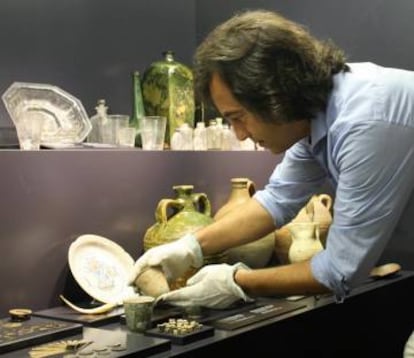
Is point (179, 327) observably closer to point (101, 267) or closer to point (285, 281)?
point (285, 281)

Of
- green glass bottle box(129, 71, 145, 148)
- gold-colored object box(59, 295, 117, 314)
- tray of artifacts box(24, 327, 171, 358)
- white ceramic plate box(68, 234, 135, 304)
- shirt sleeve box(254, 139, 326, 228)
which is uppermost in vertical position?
green glass bottle box(129, 71, 145, 148)

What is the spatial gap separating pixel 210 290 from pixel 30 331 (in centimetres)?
44

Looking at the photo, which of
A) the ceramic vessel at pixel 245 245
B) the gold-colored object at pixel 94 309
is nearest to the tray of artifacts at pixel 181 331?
the gold-colored object at pixel 94 309

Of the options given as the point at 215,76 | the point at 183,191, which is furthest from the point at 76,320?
the point at 215,76

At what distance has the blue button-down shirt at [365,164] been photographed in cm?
148

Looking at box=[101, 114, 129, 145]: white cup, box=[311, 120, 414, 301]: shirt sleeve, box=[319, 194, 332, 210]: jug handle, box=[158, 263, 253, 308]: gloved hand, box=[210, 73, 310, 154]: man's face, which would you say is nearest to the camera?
box=[311, 120, 414, 301]: shirt sleeve

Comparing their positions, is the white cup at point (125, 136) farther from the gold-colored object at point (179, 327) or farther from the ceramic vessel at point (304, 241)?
the gold-colored object at point (179, 327)

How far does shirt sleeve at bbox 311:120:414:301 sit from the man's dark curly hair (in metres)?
0.13

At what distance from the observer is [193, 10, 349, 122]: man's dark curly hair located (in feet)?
5.10

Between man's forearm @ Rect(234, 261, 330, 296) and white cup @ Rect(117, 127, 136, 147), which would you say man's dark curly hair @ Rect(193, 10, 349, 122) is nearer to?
man's forearm @ Rect(234, 261, 330, 296)

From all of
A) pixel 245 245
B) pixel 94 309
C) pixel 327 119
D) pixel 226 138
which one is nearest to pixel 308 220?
pixel 245 245

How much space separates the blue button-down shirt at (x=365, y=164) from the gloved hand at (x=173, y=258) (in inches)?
16.8

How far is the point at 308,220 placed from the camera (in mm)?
2545

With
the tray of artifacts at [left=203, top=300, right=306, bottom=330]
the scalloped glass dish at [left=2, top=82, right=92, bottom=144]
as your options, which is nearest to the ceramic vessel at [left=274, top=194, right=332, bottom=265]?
the tray of artifacts at [left=203, top=300, right=306, bottom=330]
